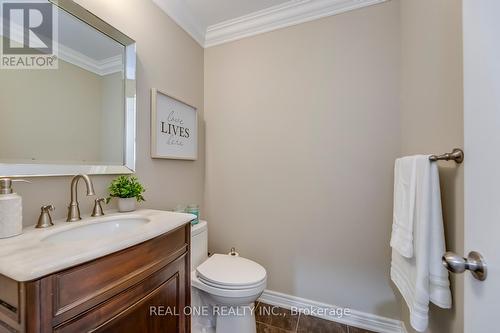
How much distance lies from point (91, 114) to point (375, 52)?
1.81m

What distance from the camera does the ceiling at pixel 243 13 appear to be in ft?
5.17

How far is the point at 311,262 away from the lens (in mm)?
1641

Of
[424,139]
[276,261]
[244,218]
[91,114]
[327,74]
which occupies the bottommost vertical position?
[276,261]

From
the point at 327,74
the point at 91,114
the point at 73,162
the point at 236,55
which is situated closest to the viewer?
the point at 73,162

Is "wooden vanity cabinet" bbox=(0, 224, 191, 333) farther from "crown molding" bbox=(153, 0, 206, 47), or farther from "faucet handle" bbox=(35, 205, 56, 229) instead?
"crown molding" bbox=(153, 0, 206, 47)

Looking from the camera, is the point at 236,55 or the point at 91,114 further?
the point at 236,55

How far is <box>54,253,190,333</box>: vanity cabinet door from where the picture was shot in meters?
0.61

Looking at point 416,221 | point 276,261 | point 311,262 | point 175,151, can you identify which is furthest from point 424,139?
point 175,151

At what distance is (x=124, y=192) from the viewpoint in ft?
3.71

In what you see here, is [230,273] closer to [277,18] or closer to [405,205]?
[405,205]

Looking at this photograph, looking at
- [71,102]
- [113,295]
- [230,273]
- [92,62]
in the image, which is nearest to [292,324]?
[230,273]

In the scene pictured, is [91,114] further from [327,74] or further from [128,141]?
[327,74]

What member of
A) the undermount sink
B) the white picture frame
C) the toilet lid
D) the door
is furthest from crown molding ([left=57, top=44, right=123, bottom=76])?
the door

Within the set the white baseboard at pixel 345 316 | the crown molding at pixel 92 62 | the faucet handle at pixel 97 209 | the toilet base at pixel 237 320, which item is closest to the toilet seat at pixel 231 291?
the toilet base at pixel 237 320
